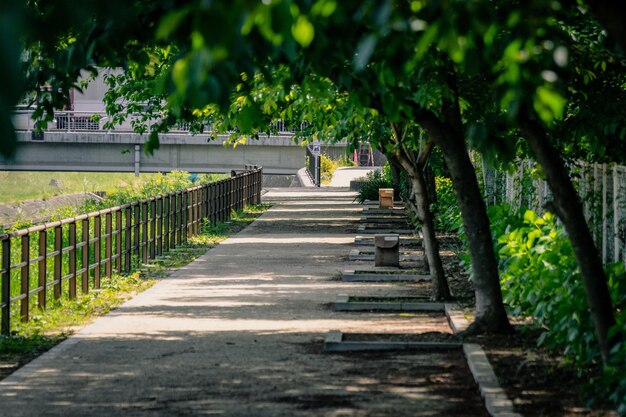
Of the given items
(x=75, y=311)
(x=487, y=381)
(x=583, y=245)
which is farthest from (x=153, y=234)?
(x=583, y=245)

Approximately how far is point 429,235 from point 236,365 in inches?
213

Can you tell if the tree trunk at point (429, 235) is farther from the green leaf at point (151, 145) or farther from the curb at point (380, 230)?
the curb at point (380, 230)

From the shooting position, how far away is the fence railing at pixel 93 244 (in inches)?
525

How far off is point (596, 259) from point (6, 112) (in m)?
6.07

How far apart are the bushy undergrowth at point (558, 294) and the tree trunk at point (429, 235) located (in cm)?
82

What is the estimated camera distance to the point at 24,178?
238ft

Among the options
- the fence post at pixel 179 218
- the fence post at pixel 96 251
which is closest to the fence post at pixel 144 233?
the fence post at pixel 179 218

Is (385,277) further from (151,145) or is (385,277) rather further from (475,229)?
(151,145)

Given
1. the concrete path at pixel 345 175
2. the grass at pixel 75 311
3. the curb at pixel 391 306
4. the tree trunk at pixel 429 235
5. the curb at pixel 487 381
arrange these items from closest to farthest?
1. the curb at pixel 487 381
2. the grass at pixel 75 311
3. the curb at pixel 391 306
4. the tree trunk at pixel 429 235
5. the concrete path at pixel 345 175

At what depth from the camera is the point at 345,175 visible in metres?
70.7

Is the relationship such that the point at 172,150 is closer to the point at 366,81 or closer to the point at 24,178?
the point at 24,178

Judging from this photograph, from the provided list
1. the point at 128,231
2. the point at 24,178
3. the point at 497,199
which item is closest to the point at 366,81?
the point at 128,231

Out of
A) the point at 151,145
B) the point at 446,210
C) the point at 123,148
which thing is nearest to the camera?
the point at 151,145

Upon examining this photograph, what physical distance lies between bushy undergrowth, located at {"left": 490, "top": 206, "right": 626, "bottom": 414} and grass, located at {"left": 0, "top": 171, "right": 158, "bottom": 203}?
50.7 metres
